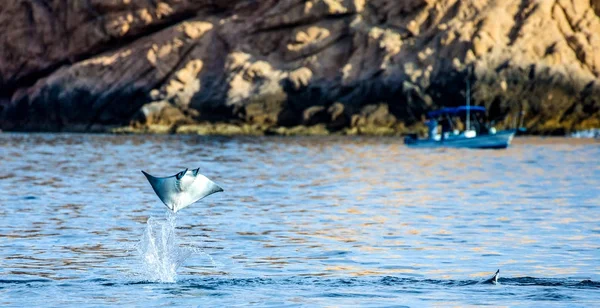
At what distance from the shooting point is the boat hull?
2584 inches

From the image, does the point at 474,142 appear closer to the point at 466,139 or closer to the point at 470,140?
the point at 470,140

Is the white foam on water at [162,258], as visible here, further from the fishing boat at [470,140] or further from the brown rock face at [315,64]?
the brown rock face at [315,64]

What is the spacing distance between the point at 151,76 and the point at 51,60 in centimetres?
1364

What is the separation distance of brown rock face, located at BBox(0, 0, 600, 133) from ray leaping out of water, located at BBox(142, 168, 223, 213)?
6810 cm

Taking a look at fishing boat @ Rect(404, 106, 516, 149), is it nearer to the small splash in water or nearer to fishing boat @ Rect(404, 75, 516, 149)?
fishing boat @ Rect(404, 75, 516, 149)

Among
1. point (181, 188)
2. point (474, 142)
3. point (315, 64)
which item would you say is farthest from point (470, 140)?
point (181, 188)

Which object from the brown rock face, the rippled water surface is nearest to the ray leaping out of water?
the rippled water surface

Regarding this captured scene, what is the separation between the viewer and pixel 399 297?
16.4 m

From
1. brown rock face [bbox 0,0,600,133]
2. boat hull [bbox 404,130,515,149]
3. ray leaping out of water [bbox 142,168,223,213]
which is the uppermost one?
brown rock face [bbox 0,0,600,133]

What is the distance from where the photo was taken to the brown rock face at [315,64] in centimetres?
8469

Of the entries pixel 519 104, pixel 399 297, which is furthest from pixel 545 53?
pixel 399 297

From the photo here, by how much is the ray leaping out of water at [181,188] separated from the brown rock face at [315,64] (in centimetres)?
6810

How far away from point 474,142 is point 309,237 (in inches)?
1789

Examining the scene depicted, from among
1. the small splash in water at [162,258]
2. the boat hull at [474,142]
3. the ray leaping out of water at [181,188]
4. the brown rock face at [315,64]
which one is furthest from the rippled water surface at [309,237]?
the brown rock face at [315,64]
